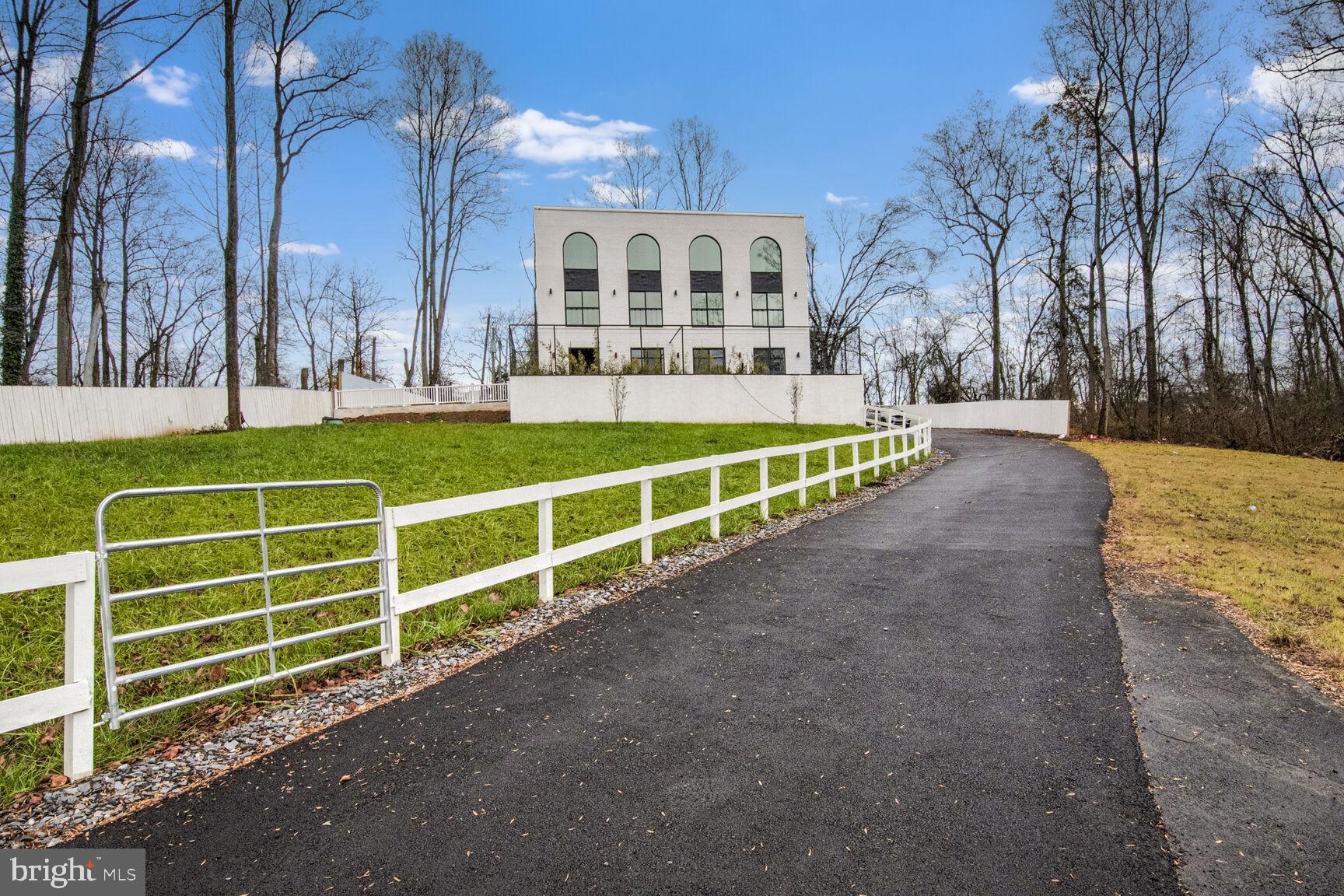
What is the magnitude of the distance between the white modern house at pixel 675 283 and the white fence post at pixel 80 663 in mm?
27187

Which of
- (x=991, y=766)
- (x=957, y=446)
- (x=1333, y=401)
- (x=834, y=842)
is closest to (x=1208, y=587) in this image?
(x=991, y=766)

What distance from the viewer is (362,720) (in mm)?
4156

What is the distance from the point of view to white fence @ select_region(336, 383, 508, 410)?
108 feet

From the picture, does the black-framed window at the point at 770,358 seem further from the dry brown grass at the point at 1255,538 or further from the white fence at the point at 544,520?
the white fence at the point at 544,520

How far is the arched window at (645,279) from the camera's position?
33.9 m

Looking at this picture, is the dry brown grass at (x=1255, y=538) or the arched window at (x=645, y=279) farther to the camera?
the arched window at (x=645, y=279)

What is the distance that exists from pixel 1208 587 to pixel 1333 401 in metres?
27.6

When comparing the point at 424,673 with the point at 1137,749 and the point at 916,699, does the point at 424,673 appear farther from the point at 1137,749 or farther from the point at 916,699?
the point at 1137,749

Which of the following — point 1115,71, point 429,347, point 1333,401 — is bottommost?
point 1333,401

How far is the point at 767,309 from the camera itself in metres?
35.2

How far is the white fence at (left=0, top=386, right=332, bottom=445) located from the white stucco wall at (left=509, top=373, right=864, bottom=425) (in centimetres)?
942

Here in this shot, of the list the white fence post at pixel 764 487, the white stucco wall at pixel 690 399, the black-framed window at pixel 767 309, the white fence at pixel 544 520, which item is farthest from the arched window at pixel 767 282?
the white fence post at pixel 764 487

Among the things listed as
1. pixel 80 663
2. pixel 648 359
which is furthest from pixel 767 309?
pixel 80 663

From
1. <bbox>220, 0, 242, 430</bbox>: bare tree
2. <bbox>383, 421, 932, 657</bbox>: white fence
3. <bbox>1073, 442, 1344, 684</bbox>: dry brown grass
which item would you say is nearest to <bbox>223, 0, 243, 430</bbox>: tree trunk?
<bbox>220, 0, 242, 430</bbox>: bare tree
